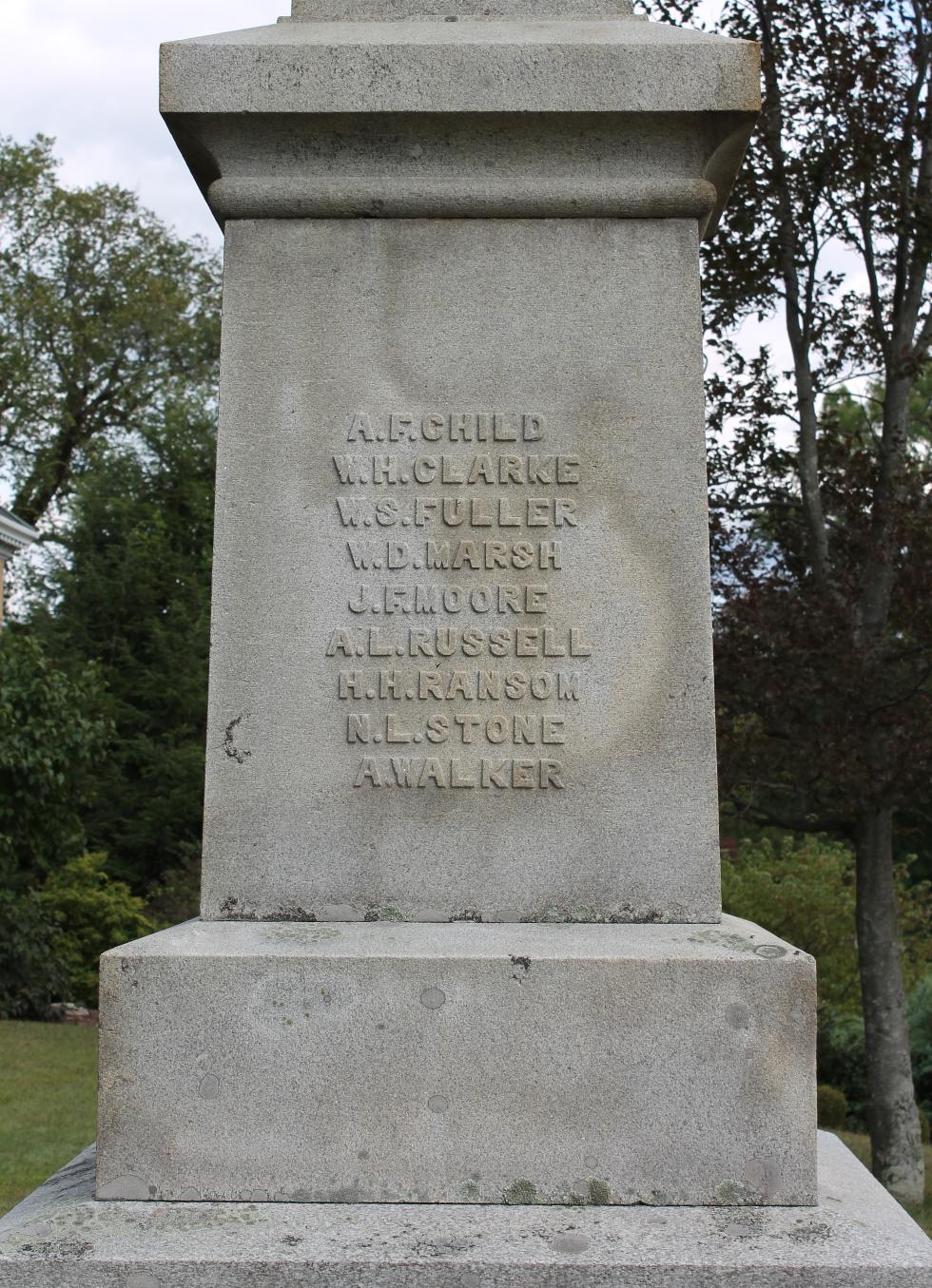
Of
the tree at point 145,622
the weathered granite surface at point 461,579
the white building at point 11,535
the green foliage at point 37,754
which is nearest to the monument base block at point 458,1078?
the weathered granite surface at point 461,579

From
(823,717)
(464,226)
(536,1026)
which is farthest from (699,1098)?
(823,717)

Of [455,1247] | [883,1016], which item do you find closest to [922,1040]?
[883,1016]

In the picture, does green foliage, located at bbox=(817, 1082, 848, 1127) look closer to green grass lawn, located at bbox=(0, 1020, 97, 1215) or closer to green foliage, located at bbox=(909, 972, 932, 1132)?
green foliage, located at bbox=(909, 972, 932, 1132)

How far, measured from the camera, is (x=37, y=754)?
18.1m

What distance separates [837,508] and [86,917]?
13.8m

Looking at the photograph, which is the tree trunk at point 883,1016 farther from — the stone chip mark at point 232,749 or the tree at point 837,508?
the stone chip mark at point 232,749

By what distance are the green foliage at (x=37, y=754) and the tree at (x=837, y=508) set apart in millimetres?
10586

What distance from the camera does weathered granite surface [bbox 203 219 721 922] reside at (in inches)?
131

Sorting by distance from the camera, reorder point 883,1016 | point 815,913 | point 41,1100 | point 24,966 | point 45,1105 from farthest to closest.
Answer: point 24,966 → point 815,913 → point 41,1100 → point 45,1105 → point 883,1016

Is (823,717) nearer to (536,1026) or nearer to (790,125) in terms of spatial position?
(790,125)

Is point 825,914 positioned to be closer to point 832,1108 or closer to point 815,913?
point 815,913

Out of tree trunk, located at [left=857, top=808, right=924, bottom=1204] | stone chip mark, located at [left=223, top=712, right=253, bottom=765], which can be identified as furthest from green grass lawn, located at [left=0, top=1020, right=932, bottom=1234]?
stone chip mark, located at [left=223, top=712, right=253, bottom=765]

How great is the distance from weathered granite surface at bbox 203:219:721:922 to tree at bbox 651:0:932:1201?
6312 millimetres

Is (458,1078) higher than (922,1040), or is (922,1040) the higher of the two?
(458,1078)
